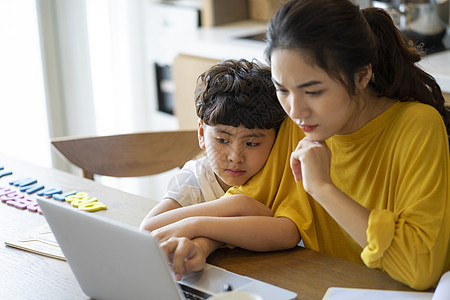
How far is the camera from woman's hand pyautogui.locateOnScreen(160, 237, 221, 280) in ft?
3.77

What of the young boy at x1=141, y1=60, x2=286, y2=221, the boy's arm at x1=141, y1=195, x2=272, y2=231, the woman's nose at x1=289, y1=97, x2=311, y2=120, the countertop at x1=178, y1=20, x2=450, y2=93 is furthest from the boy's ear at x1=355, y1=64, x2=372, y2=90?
the countertop at x1=178, y1=20, x2=450, y2=93

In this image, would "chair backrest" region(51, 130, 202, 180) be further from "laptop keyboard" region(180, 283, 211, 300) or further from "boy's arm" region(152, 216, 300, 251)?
"laptop keyboard" region(180, 283, 211, 300)

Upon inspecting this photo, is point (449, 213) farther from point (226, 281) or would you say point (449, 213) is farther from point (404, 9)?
point (404, 9)

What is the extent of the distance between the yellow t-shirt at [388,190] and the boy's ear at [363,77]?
11 centimetres

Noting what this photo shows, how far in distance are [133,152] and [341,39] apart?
1.10m

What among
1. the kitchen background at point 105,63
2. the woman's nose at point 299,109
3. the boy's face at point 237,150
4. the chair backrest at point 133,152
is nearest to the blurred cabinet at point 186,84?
the kitchen background at point 105,63

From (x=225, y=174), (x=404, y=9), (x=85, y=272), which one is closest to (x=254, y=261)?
(x=225, y=174)

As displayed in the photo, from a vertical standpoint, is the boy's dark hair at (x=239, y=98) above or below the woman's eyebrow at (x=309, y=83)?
below

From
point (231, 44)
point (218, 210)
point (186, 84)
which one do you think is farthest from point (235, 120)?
point (186, 84)

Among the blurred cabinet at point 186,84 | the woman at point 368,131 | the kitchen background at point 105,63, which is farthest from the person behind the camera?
the kitchen background at point 105,63

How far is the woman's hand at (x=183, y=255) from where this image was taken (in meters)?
1.15

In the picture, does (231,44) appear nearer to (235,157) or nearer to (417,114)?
(235,157)

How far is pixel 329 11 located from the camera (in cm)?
109

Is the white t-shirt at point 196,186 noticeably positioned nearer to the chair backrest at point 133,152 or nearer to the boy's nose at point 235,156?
the boy's nose at point 235,156
